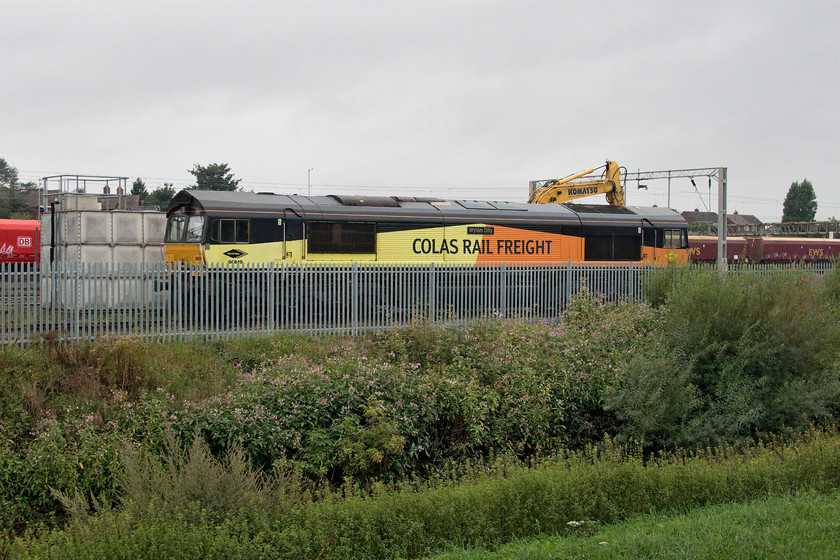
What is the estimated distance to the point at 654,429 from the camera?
10.6 m

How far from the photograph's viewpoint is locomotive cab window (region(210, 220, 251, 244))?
16625mm

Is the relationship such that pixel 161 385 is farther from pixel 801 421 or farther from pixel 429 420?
pixel 801 421

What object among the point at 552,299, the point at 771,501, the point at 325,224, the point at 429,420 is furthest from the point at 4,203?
the point at 771,501

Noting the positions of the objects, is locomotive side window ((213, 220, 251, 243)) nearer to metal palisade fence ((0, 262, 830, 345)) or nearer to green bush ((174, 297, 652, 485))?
metal palisade fence ((0, 262, 830, 345))

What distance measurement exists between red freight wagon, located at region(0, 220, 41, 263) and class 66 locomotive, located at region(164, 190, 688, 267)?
1326 cm

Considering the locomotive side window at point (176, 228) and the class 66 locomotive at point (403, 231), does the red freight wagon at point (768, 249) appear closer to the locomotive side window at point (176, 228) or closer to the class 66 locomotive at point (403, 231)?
the class 66 locomotive at point (403, 231)

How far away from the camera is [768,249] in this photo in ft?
146

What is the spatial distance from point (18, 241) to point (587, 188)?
22.5 meters

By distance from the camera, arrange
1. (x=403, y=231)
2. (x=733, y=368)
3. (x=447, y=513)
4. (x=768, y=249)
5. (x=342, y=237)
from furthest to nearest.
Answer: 1. (x=768, y=249)
2. (x=403, y=231)
3. (x=342, y=237)
4. (x=733, y=368)
5. (x=447, y=513)

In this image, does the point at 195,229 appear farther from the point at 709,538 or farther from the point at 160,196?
the point at 160,196

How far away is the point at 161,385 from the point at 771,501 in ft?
27.5

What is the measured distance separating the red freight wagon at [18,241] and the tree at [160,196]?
37371 mm

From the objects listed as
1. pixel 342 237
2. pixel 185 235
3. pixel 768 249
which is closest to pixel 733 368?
pixel 342 237

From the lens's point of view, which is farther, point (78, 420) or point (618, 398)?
point (618, 398)
